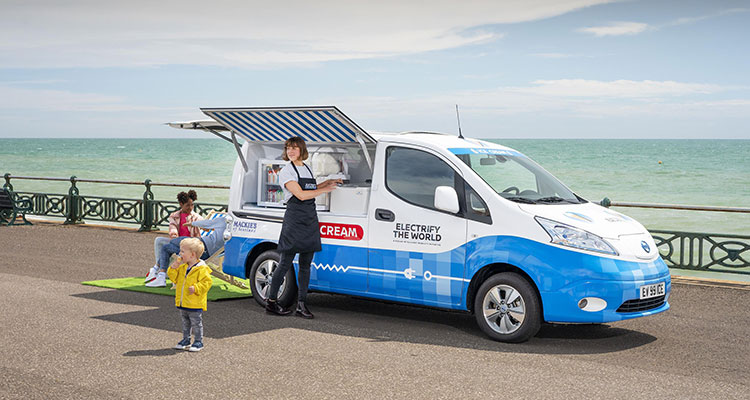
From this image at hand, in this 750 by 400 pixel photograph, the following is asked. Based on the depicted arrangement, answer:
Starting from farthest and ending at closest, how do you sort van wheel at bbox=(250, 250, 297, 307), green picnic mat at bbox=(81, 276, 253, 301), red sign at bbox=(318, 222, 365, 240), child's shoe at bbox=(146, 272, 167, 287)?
child's shoe at bbox=(146, 272, 167, 287), green picnic mat at bbox=(81, 276, 253, 301), van wheel at bbox=(250, 250, 297, 307), red sign at bbox=(318, 222, 365, 240)

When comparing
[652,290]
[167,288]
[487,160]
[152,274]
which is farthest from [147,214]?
[652,290]

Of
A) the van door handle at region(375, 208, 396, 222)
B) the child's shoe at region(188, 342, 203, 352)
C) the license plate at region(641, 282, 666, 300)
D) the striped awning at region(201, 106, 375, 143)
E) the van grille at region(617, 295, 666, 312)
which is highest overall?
the striped awning at region(201, 106, 375, 143)

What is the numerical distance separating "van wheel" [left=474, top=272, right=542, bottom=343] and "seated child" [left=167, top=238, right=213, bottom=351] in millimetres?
A: 2592

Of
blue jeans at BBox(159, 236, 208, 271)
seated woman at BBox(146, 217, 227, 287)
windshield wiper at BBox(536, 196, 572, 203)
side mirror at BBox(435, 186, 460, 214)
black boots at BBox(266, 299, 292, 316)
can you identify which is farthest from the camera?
blue jeans at BBox(159, 236, 208, 271)

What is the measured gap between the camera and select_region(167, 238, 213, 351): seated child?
7383mm

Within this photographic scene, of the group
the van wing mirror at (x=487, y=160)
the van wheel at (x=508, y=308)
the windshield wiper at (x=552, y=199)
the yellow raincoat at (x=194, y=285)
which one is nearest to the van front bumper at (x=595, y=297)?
the van wheel at (x=508, y=308)

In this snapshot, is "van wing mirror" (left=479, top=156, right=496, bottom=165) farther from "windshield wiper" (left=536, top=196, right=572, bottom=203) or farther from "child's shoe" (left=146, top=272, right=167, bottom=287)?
"child's shoe" (left=146, top=272, right=167, bottom=287)

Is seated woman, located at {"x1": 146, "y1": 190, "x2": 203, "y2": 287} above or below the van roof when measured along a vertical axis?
below

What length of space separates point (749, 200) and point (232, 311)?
42332mm

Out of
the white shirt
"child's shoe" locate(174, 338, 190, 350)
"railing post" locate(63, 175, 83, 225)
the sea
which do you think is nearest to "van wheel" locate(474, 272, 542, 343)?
the white shirt

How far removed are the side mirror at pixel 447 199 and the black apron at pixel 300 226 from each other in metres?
1.47

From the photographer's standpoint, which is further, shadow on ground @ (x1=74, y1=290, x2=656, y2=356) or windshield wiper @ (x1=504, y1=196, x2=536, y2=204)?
windshield wiper @ (x1=504, y1=196, x2=536, y2=204)

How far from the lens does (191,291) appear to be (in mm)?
7355

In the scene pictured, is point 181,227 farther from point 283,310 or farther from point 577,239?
point 577,239
